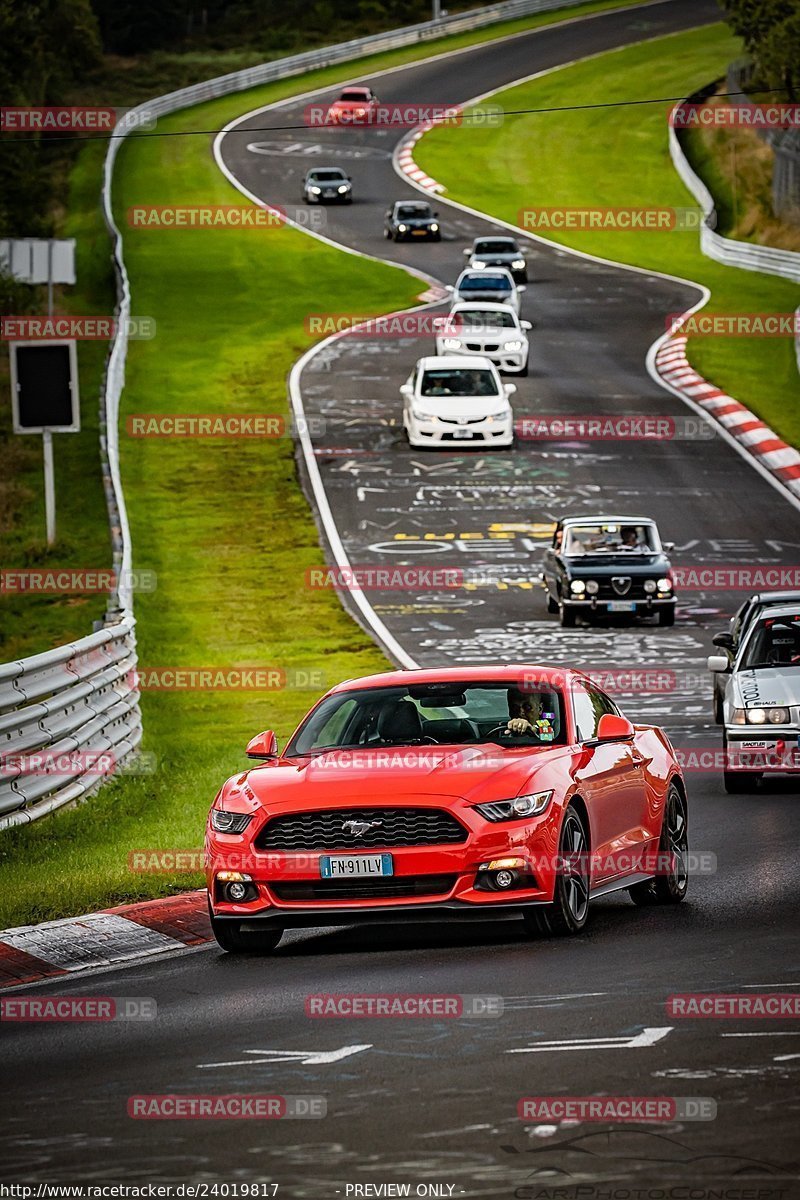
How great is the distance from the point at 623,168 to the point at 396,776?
72892 mm

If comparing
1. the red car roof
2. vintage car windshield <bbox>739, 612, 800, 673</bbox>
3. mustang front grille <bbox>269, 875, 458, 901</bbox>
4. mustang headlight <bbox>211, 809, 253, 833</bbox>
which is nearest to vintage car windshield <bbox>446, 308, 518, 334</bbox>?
vintage car windshield <bbox>739, 612, 800, 673</bbox>

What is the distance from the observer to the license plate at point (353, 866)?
35.0 feet

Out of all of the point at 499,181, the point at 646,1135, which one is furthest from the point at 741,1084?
the point at 499,181

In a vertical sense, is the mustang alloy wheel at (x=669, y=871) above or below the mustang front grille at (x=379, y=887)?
below

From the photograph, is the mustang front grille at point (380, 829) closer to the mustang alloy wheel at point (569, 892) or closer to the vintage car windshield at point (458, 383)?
the mustang alloy wheel at point (569, 892)

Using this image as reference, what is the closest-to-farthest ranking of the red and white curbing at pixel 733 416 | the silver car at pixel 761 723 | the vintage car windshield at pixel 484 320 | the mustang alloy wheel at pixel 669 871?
1. the mustang alloy wheel at pixel 669 871
2. the silver car at pixel 761 723
3. the red and white curbing at pixel 733 416
4. the vintage car windshield at pixel 484 320

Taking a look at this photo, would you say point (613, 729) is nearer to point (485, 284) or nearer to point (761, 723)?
point (761, 723)

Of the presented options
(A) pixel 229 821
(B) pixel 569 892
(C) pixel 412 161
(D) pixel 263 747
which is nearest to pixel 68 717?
(D) pixel 263 747

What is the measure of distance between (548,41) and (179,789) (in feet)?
302

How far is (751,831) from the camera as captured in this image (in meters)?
15.1

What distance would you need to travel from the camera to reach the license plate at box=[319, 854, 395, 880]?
10.7 m

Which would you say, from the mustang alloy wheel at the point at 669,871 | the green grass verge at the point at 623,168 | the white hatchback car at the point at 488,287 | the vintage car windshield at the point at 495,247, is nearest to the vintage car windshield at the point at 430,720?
the mustang alloy wheel at the point at 669,871

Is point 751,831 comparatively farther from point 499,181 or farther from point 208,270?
point 499,181

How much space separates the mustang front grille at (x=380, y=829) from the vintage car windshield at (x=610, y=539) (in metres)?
19.4
